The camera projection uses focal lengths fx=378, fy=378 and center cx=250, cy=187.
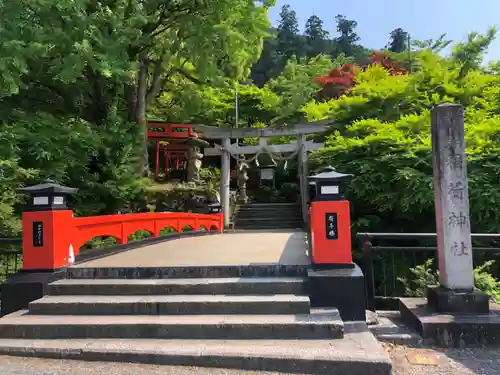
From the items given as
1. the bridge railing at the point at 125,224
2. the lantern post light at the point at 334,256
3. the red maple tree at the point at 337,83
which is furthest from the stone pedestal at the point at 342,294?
the red maple tree at the point at 337,83

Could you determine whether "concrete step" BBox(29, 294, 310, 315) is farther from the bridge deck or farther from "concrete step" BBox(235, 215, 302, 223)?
"concrete step" BBox(235, 215, 302, 223)

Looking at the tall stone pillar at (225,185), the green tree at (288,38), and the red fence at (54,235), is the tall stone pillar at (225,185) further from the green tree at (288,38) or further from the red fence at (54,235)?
the green tree at (288,38)

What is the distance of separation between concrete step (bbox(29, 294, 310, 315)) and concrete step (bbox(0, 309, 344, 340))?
0.30ft

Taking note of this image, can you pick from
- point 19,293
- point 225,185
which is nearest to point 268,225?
point 225,185

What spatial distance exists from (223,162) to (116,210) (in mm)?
6572

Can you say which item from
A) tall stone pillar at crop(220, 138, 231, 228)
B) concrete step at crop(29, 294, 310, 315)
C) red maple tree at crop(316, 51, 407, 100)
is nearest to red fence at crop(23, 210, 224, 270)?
concrete step at crop(29, 294, 310, 315)

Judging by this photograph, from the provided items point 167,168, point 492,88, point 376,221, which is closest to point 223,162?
point 167,168

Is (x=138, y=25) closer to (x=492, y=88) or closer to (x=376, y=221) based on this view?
(x=376, y=221)

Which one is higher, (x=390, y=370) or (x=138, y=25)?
(x=138, y=25)

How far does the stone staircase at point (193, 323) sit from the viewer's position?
3.43 metres

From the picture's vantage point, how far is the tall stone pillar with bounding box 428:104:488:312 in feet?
13.8

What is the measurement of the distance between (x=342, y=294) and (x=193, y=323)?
1.72 m

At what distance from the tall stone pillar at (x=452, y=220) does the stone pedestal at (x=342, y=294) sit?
87cm

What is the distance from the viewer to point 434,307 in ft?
14.4
